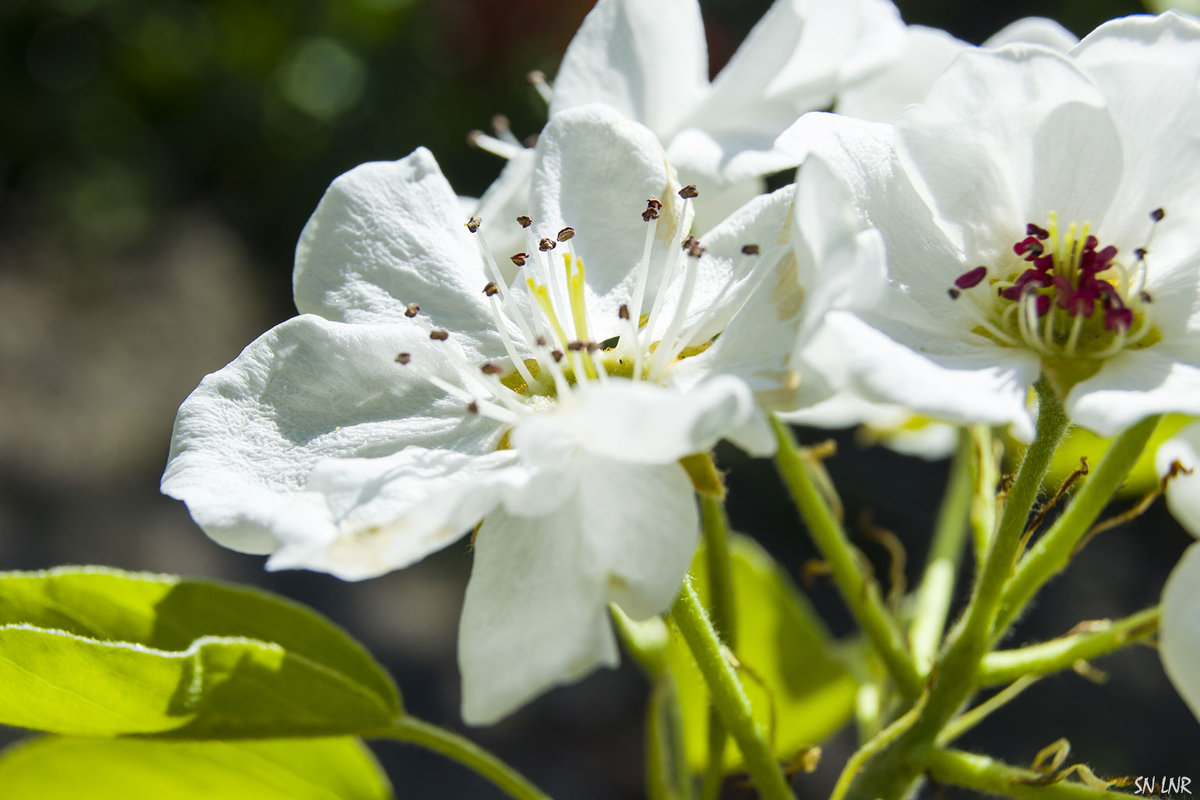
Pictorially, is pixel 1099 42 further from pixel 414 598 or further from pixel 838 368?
pixel 414 598

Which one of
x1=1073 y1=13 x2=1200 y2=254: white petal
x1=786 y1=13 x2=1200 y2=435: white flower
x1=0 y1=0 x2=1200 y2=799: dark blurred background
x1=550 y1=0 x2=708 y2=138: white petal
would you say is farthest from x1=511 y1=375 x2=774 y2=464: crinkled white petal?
x1=0 y1=0 x2=1200 y2=799: dark blurred background

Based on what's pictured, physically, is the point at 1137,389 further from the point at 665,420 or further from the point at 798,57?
the point at 798,57

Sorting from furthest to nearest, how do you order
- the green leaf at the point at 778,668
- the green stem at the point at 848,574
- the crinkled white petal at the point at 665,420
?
the green leaf at the point at 778,668
the green stem at the point at 848,574
the crinkled white petal at the point at 665,420

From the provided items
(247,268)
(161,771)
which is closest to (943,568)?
(161,771)

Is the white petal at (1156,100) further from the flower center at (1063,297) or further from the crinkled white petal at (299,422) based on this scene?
the crinkled white petal at (299,422)

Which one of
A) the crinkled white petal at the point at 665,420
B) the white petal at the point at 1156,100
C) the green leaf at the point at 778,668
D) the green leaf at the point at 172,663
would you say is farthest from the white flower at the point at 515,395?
the green leaf at the point at 778,668
